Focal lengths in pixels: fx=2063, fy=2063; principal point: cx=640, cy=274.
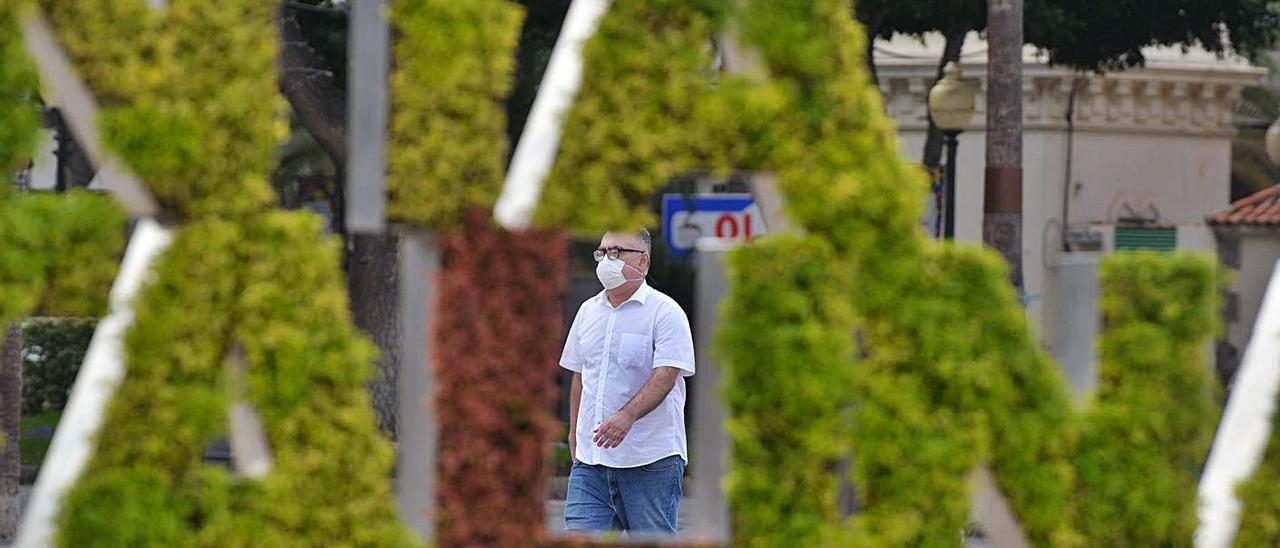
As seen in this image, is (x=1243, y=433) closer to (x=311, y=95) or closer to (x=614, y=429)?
(x=614, y=429)

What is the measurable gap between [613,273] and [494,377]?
2.75m

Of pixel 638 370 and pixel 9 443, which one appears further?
pixel 9 443

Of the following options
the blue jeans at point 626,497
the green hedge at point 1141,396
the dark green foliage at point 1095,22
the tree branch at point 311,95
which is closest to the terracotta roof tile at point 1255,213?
the dark green foliage at point 1095,22

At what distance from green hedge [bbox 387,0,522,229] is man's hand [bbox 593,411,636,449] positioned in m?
2.69

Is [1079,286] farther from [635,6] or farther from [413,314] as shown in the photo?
[413,314]

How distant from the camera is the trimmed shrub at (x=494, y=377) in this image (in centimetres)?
543

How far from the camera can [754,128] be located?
562cm

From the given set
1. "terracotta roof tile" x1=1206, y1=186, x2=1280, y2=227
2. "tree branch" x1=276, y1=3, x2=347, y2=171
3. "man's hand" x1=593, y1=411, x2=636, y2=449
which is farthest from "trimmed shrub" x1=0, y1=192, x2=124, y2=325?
"terracotta roof tile" x1=1206, y1=186, x2=1280, y2=227

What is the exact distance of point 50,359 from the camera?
76.4 feet

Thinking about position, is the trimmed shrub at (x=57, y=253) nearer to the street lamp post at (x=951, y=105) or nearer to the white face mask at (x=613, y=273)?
the white face mask at (x=613, y=273)

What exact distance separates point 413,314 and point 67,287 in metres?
0.88

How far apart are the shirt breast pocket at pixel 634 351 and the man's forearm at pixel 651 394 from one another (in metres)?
0.11

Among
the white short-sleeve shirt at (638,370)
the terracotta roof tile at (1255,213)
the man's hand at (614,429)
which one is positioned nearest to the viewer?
the man's hand at (614,429)

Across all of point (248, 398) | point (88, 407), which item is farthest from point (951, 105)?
point (88, 407)
